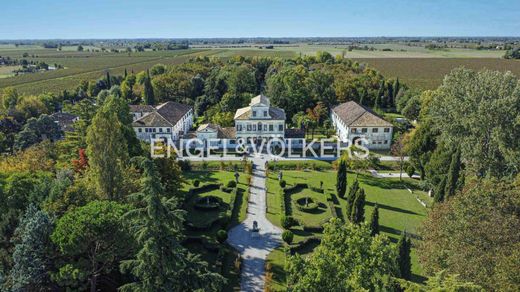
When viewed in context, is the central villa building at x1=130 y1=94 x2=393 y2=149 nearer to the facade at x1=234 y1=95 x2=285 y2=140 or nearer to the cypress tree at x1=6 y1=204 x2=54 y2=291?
the facade at x1=234 y1=95 x2=285 y2=140

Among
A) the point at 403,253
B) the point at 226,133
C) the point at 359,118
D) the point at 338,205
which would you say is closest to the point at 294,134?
the point at 359,118

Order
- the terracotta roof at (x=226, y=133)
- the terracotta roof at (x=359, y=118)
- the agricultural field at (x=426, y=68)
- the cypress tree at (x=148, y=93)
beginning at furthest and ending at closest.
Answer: the agricultural field at (x=426, y=68) < the cypress tree at (x=148, y=93) < the terracotta roof at (x=226, y=133) < the terracotta roof at (x=359, y=118)

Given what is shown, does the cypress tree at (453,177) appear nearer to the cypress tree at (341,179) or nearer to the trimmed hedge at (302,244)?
the cypress tree at (341,179)

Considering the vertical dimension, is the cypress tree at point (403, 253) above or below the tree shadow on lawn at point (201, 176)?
above

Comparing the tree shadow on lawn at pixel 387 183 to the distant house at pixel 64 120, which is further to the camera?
the distant house at pixel 64 120

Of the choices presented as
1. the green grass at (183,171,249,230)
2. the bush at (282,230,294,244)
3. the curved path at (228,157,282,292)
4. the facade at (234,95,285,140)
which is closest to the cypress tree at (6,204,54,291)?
the curved path at (228,157,282,292)

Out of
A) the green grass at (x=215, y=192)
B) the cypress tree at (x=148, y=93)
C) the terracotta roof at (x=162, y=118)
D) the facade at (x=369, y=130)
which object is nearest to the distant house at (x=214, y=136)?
the terracotta roof at (x=162, y=118)

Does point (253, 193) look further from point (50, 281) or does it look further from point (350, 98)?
point (350, 98)

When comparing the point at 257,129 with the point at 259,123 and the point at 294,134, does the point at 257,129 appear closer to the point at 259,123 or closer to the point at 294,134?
the point at 259,123

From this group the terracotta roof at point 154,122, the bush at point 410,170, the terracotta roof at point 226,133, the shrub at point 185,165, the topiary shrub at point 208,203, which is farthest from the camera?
the terracotta roof at point 154,122
